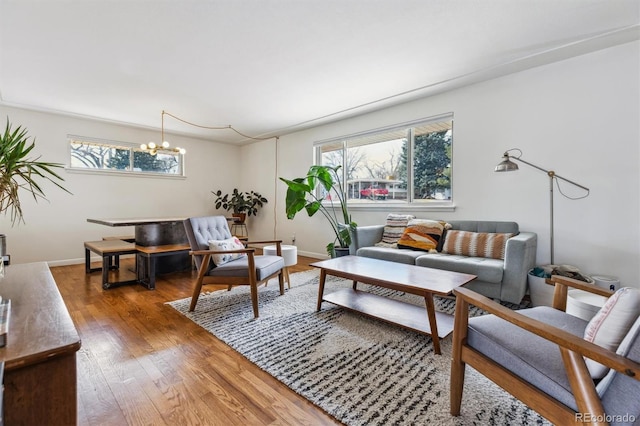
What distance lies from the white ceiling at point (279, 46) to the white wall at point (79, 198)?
57 centimetres

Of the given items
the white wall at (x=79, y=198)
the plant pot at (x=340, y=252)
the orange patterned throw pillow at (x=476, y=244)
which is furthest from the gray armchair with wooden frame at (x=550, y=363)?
the white wall at (x=79, y=198)

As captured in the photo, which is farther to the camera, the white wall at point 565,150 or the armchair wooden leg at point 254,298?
the white wall at point 565,150

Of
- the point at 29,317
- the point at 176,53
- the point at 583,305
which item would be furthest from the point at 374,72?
the point at 29,317

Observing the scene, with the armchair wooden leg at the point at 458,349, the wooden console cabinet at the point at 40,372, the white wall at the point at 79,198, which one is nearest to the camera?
the wooden console cabinet at the point at 40,372

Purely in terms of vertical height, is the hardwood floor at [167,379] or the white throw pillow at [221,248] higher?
the white throw pillow at [221,248]

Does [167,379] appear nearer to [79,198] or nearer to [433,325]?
[433,325]


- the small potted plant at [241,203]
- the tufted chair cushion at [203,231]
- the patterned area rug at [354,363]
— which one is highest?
the small potted plant at [241,203]

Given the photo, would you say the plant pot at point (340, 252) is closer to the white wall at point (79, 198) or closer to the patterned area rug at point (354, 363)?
the patterned area rug at point (354, 363)

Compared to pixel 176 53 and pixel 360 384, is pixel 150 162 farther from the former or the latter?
pixel 360 384

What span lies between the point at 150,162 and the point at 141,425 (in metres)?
5.26

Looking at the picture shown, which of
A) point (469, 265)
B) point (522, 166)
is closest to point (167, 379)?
point (469, 265)

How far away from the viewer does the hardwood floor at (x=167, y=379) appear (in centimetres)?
137

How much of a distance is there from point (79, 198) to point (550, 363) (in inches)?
238

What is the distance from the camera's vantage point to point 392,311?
234 centimetres
